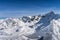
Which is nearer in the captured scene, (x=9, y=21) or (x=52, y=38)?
(x=52, y=38)

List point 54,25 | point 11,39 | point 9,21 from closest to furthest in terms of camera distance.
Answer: point 54,25
point 11,39
point 9,21

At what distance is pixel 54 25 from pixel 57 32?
626mm

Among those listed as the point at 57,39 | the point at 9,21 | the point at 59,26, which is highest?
the point at 9,21

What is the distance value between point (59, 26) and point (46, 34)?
1.10 m

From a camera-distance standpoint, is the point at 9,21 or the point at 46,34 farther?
the point at 9,21

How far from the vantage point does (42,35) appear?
14117 millimetres

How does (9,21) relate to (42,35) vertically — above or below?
above

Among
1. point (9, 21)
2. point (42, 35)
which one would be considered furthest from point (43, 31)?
point (9, 21)

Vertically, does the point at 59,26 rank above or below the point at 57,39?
above

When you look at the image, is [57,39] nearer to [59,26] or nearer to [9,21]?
[59,26]

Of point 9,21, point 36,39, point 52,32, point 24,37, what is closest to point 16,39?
point 24,37

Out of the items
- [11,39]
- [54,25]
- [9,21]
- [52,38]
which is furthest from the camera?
[9,21]

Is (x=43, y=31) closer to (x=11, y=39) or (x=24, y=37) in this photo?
→ (x=24, y=37)

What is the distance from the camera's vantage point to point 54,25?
14312 millimetres
